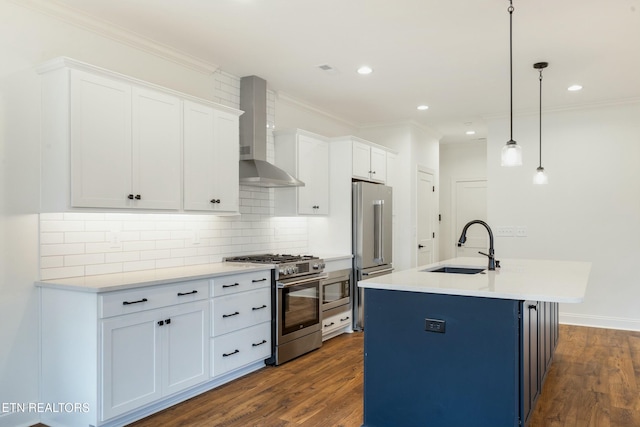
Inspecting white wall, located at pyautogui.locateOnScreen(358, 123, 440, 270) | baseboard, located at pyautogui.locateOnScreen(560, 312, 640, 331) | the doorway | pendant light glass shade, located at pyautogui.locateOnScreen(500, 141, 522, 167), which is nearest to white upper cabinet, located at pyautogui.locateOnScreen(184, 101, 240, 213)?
pendant light glass shade, located at pyautogui.locateOnScreen(500, 141, 522, 167)

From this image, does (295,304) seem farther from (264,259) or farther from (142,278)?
(142,278)

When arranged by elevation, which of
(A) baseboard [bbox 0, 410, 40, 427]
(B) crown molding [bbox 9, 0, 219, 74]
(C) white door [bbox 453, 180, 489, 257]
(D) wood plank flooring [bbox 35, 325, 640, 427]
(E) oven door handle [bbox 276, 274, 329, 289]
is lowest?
(D) wood plank flooring [bbox 35, 325, 640, 427]

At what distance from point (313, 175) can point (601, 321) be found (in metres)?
3.89

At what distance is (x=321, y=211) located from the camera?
5227 millimetres

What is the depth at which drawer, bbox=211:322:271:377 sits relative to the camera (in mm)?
3441

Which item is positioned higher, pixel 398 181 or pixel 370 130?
pixel 370 130

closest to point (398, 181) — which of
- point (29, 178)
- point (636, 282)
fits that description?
point (636, 282)

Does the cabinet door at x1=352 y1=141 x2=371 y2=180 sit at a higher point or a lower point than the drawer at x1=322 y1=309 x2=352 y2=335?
higher

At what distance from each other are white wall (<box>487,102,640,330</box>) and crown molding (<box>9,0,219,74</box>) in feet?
13.7

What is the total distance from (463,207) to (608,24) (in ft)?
17.5

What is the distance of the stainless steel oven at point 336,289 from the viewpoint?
4.77 metres

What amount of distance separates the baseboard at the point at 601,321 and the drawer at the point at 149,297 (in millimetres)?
4626

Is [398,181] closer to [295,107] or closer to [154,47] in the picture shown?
[295,107]

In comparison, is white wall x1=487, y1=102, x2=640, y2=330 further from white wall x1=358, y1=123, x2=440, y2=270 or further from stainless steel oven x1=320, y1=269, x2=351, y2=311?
stainless steel oven x1=320, y1=269, x2=351, y2=311
